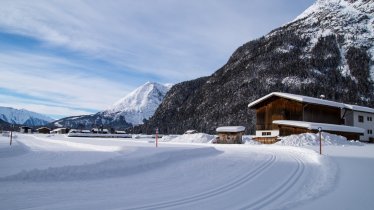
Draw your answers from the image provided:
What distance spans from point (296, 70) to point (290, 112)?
315ft

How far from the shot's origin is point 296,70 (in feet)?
459

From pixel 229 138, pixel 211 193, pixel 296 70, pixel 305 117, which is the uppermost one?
pixel 296 70

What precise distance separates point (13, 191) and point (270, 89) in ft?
417

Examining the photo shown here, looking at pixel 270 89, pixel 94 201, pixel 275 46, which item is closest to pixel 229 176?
pixel 94 201

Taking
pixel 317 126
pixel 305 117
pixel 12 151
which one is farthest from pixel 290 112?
pixel 12 151

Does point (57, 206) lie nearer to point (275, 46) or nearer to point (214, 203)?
point (214, 203)

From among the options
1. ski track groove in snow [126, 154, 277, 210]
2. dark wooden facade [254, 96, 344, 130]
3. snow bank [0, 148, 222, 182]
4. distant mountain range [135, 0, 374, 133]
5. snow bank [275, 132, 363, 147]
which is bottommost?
ski track groove in snow [126, 154, 277, 210]

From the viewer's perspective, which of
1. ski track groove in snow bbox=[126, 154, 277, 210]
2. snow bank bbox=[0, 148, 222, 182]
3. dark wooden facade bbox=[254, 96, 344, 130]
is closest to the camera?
ski track groove in snow bbox=[126, 154, 277, 210]

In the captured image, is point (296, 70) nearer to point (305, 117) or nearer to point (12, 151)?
point (305, 117)

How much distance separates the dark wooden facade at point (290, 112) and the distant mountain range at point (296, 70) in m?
52.8

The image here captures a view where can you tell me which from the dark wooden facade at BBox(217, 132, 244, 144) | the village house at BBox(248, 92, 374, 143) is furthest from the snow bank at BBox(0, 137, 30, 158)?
the village house at BBox(248, 92, 374, 143)

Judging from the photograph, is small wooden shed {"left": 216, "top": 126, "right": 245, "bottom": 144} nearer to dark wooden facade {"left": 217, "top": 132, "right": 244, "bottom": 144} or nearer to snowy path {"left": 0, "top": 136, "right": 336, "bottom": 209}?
dark wooden facade {"left": 217, "top": 132, "right": 244, "bottom": 144}

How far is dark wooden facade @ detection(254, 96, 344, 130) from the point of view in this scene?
48.8 meters

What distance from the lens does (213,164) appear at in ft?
50.8
